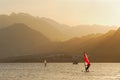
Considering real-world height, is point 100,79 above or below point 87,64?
below

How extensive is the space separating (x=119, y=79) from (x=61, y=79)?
16203mm

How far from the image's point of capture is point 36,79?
115 metres

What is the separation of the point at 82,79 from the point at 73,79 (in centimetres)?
289

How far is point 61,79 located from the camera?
113188mm

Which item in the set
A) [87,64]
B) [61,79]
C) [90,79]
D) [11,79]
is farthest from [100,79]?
[87,64]

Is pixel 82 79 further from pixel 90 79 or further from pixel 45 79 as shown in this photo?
pixel 45 79

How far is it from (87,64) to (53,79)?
47.1 meters

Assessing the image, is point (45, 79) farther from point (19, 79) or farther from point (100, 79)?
point (100, 79)

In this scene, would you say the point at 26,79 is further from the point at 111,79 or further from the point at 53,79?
the point at 111,79

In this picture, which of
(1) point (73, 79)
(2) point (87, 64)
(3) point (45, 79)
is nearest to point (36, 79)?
(3) point (45, 79)

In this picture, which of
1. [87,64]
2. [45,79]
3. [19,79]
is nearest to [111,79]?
[45,79]

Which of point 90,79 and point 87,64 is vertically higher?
point 87,64

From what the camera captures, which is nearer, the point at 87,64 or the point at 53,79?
the point at 53,79

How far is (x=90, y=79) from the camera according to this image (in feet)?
374
